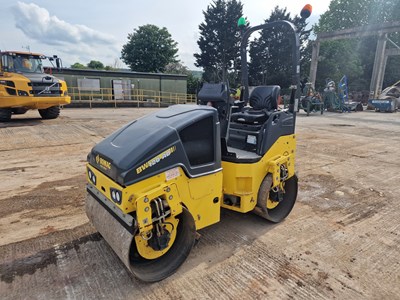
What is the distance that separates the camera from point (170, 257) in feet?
7.98

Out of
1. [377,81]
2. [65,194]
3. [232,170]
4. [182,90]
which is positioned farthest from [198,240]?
[377,81]

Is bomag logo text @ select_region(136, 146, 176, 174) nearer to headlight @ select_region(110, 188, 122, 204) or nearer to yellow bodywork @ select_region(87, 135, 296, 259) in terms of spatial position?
yellow bodywork @ select_region(87, 135, 296, 259)

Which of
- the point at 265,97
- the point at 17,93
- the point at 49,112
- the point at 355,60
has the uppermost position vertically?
the point at 355,60

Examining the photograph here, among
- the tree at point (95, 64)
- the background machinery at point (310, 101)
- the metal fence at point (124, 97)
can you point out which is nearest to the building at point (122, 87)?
the metal fence at point (124, 97)

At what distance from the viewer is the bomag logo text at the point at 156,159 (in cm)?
206

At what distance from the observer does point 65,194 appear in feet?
13.5

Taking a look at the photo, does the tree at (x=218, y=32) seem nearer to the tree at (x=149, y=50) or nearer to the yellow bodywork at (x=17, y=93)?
the tree at (x=149, y=50)

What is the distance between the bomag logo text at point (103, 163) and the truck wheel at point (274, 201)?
5.36 ft

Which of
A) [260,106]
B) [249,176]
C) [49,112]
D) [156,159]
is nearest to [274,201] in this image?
[249,176]

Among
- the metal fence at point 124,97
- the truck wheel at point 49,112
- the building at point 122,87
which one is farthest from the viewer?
the building at point 122,87

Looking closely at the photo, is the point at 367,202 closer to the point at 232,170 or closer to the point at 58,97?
the point at 232,170

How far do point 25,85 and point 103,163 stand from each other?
30.6 ft

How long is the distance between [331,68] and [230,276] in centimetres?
3846

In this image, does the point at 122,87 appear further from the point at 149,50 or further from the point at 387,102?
the point at 149,50
